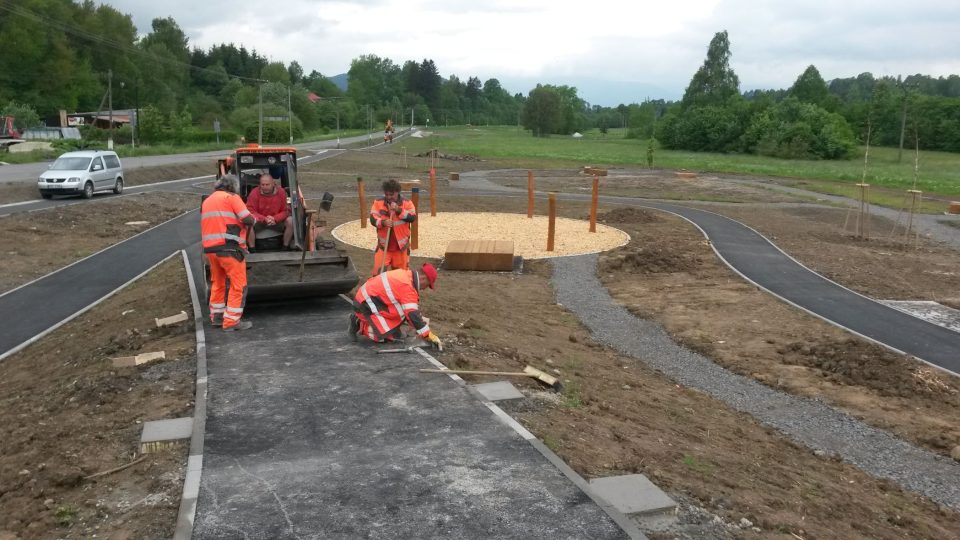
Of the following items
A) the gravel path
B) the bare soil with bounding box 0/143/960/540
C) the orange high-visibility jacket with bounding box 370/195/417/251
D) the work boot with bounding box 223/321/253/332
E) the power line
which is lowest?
the gravel path

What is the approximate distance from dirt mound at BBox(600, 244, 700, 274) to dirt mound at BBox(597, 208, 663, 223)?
6297 millimetres

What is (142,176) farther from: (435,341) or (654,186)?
(435,341)

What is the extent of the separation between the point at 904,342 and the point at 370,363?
8.69 metres

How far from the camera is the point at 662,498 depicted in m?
5.48

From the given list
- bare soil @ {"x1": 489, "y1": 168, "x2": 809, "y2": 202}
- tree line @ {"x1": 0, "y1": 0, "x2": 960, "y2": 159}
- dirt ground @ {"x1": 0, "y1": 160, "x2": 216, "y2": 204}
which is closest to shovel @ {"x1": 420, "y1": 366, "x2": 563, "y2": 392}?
dirt ground @ {"x1": 0, "y1": 160, "x2": 216, "y2": 204}

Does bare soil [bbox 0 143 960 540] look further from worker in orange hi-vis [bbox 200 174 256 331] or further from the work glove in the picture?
worker in orange hi-vis [bbox 200 174 256 331]

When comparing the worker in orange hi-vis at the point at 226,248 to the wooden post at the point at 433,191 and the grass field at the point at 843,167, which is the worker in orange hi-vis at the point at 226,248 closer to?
the wooden post at the point at 433,191

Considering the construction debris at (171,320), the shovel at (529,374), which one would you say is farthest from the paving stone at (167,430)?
the construction debris at (171,320)

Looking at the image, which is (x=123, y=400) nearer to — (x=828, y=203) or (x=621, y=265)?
(x=621, y=265)

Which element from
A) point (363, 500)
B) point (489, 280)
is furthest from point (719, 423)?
point (489, 280)

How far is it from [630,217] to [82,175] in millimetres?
20030

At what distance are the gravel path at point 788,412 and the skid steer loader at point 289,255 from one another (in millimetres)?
4343

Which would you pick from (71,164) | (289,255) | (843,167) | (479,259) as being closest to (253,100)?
(843,167)

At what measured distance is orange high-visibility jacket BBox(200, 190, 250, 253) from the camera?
31.1 ft
